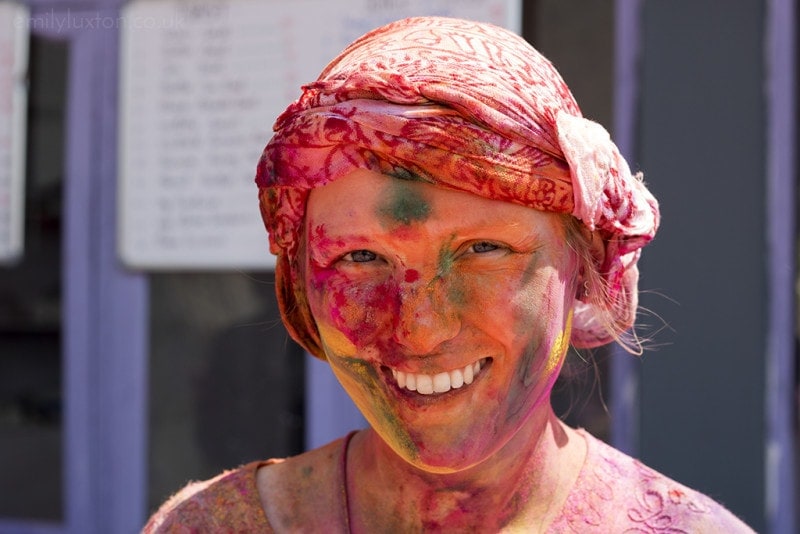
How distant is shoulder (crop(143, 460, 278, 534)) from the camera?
1.60 metres

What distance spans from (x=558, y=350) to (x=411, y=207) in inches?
12.9

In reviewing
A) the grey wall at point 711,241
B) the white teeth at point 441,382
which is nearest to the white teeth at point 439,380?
the white teeth at point 441,382

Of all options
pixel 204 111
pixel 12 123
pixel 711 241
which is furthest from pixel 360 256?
pixel 12 123

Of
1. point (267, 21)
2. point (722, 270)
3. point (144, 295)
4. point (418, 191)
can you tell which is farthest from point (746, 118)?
point (144, 295)

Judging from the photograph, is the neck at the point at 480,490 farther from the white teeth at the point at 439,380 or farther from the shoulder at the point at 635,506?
the white teeth at the point at 439,380

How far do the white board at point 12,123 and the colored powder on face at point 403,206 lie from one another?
2.99m

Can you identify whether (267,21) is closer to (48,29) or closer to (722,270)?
(48,29)

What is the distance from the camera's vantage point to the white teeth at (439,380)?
137 centimetres

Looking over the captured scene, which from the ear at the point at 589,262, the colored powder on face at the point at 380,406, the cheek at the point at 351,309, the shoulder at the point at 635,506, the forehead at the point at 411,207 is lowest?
the shoulder at the point at 635,506

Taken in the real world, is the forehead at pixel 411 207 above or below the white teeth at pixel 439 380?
above

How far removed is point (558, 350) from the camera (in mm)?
1448

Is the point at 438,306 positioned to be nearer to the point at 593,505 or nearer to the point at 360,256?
the point at 360,256

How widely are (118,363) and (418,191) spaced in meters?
2.78

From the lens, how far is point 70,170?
382cm
